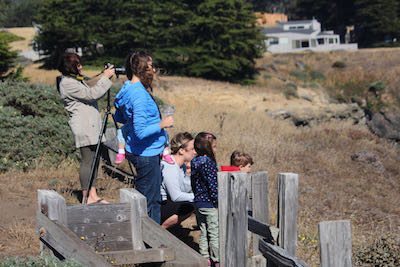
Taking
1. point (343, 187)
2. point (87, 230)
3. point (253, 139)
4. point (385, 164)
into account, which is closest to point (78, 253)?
point (87, 230)

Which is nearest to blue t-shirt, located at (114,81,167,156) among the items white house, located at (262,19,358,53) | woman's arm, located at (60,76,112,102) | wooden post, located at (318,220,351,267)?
woman's arm, located at (60,76,112,102)

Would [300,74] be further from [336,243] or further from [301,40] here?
[336,243]

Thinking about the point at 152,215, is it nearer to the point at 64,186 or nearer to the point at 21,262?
the point at 21,262

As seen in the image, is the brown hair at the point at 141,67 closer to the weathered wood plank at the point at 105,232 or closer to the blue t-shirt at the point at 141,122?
the blue t-shirt at the point at 141,122

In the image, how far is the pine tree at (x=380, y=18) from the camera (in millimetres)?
67875

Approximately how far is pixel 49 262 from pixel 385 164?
14.4 meters

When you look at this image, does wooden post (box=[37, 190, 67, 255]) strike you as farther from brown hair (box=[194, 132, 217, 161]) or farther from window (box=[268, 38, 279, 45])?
window (box=[268, 38, 279, 45])

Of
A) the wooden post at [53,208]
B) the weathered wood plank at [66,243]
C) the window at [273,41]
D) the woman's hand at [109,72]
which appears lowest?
the window at [273,41]

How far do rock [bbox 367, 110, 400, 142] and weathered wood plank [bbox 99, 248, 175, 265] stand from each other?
72.2 ft

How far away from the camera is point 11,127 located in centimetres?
1188

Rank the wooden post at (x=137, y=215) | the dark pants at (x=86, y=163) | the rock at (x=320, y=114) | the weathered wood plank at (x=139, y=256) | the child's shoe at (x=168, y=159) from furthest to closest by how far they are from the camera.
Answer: the rock at (x=320, y=114), the dark pants at (x=86, y=163), the child's shoe at (x=168, y=159), the wooden post at (x=137, y=215), the weathered wood plank at (x=139, y=256)

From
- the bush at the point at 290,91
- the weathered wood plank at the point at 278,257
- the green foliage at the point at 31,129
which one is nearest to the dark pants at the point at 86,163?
the weathered wood plank at the point at 278,257

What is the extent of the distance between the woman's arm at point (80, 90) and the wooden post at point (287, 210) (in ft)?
10.1

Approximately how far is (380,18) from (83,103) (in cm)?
6391
